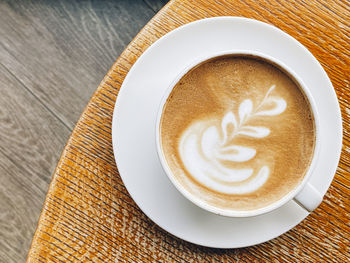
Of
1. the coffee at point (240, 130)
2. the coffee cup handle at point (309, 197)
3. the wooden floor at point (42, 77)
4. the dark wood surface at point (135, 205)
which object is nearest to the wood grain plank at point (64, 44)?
the wooden floor at point (42, 77)

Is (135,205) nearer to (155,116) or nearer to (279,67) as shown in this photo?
(155,116)

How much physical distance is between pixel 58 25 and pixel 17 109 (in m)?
0.35

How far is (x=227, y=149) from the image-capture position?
27.2 inches

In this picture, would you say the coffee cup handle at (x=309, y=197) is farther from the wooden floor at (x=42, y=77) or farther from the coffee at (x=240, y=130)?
the wooden floor at (x=42, y=77)

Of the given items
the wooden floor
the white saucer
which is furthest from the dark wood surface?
the wooden floor

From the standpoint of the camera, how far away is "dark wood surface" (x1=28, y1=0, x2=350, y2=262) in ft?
2.48

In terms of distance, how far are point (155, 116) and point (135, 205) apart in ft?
0.65

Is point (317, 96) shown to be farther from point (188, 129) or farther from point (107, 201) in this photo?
point (107, 201)

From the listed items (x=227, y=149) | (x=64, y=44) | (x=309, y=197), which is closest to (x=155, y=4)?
(x=64, y=44)

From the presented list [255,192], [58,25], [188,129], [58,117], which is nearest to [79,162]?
[188,129]

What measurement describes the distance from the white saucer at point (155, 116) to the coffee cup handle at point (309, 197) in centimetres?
4

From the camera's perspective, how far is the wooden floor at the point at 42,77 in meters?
1.34

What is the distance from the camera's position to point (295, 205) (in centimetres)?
71

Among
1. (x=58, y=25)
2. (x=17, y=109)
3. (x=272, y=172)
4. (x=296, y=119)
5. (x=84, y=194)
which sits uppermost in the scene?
(x=58, y=25)
